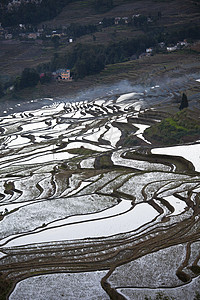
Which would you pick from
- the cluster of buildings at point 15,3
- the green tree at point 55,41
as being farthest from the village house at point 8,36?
the cluster of buildings at point 15,3

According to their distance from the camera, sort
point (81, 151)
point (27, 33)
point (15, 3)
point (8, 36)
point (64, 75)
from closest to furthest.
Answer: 1. point (81, 151)
2. point (64, 75)
3. point (8, 36)
4. point (27, 33)
5. point (15, 3)

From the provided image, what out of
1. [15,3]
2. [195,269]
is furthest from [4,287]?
[15,3]

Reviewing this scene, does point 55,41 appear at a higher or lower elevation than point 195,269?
higher

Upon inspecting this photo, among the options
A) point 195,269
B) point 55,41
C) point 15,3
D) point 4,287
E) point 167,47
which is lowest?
point 167,47

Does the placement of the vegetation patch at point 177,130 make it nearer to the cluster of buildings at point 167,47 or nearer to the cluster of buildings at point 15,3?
the cluster of buildings at point 167,47

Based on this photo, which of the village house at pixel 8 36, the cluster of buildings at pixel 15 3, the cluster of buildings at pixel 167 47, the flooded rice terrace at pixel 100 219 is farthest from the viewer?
the cluster of buildings at pixel 15 3

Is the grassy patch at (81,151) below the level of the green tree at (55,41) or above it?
below

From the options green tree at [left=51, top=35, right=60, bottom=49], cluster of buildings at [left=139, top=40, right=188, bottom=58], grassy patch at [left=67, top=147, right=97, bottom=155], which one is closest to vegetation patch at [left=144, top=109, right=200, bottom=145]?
grassy patch at [left=67, top=147, right=97, bottom=155]

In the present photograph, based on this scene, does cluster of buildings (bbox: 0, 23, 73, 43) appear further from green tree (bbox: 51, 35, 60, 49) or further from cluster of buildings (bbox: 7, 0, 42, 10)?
cluster of buildings (bbox: 7, 0, 42, 10)

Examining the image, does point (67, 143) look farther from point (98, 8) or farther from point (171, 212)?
point (98, 8)

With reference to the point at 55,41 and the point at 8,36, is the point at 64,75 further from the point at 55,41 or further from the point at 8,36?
the point at 8,36
